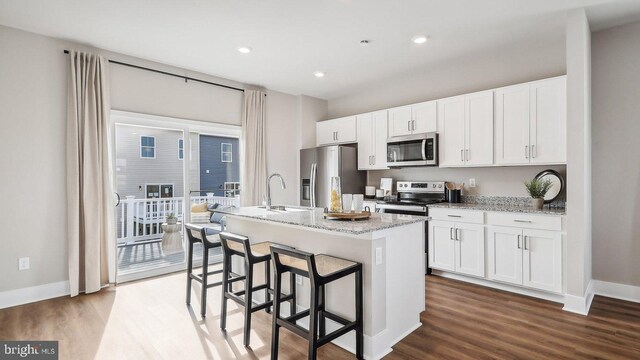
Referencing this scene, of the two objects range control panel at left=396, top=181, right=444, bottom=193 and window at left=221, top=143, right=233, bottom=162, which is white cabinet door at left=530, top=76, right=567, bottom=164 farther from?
window at left=221, top=143, right=233, bottom=162

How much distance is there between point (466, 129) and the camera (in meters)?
4.01

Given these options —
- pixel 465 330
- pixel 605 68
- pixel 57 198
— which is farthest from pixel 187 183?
pixel 605 68

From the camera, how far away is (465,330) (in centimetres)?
263

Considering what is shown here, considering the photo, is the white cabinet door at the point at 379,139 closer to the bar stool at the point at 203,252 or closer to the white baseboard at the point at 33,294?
the bar stool at the point at 203,252

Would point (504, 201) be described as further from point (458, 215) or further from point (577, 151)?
point (577, 151)

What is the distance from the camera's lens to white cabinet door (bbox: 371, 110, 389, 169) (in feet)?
16.0

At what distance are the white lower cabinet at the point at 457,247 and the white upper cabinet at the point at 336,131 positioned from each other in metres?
2.06

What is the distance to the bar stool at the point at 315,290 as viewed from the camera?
6.45 ft

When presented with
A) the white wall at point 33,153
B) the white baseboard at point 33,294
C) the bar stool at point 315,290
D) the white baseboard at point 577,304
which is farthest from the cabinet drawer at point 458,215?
the white baseboard at point 33,294

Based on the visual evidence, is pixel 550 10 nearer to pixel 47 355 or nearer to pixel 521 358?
pixel 521 358

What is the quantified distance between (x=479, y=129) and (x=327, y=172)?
232 centimetres

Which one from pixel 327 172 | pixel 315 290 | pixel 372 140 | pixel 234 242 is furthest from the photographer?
pixel 327 172

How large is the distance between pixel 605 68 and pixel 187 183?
16.8 feet

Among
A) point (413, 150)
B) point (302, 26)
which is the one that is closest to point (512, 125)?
point (413, 150)
